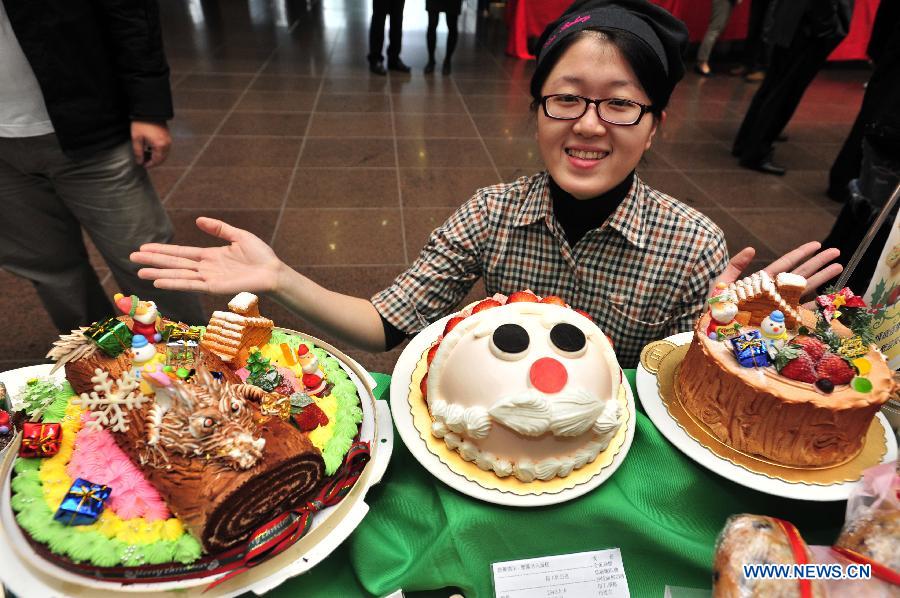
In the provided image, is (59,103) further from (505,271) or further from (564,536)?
(564,536)

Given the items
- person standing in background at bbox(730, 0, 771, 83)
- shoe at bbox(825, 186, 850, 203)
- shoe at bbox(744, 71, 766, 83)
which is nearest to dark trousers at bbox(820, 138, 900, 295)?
shoe at bbox(825, 186, 850, 203)

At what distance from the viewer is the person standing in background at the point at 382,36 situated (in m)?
6.44

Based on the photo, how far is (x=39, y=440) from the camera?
0.95 m

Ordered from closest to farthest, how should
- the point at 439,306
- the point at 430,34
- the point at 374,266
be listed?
the point at 439,306 < the point at 374,266 < the point at 430,34

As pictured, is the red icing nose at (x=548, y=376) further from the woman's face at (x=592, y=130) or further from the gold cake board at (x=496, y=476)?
the woman's face at (x=592, y=130)

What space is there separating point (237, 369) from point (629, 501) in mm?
880

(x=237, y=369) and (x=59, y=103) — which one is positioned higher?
(x=59, y=103)

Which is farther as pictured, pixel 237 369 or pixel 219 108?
pixel 219 108

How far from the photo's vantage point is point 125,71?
183 centimetres

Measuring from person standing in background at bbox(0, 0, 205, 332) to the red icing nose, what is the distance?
177 centimetres

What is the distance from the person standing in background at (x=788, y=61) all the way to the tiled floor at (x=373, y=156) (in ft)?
0.91

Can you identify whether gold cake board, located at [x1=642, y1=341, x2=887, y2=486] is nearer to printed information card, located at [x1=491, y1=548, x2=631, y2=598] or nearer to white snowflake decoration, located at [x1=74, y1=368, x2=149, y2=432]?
printed information card, located at [x1=491, y1=548, x2=631, y2=598]

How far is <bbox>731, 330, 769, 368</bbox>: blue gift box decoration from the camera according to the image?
108cm

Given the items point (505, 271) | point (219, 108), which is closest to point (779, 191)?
point (505, 271)
